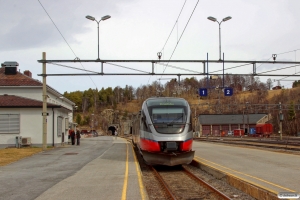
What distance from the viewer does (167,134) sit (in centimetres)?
1545

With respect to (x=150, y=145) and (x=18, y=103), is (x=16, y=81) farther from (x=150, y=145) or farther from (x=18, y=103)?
(x=150, y=145)

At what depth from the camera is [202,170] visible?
53.2ft

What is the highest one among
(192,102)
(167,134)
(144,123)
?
(192,102)

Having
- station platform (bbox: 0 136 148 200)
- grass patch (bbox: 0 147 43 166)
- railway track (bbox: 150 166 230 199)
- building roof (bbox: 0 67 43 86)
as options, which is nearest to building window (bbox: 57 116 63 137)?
building roof (bbox: 0 67 43 86)

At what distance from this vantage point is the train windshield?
1561 centimetres

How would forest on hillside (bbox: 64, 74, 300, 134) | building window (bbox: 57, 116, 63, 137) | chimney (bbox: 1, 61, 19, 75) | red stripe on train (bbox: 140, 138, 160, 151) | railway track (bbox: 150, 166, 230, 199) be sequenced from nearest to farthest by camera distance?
railway track (bbox: 150, 166, 230, 199)
red stripe on train (bbox: 140, 138, 160, 151)
building window (bbox: 57, 116, 63, 137)
chimney (bbox: 1, 61, 19, 75)
forest on hillside (bbox: 64, 74, 300, 134)

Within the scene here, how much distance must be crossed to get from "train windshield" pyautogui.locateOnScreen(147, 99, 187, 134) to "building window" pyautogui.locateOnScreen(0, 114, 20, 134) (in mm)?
18741

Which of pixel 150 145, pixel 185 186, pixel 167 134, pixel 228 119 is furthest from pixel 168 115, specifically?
pixel 228 119

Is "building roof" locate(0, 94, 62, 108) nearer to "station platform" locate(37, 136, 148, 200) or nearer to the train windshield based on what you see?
the train windshield

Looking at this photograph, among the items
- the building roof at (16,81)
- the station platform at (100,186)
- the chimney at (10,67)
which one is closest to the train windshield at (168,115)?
the station platform at (100,186)

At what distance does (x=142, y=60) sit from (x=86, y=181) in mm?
14227

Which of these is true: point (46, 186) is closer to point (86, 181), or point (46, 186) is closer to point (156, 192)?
point (86, 181)

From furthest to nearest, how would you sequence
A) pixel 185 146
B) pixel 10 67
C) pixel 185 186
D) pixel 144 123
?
pixel 10 67
pixel 144 123
pixel 185 146
pixel 185 186

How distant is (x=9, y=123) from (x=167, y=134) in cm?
2060
